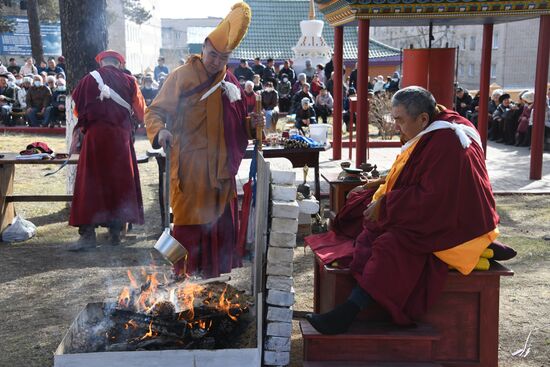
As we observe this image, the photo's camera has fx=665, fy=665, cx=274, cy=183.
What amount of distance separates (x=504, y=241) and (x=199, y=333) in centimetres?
441

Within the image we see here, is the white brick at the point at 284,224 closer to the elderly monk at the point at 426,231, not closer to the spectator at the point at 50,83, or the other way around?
the elderly monk at the point at 426,231

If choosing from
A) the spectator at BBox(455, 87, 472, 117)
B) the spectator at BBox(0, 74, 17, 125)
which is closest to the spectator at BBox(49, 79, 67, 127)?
the spectator at BBox(0, 74, 17, 125)

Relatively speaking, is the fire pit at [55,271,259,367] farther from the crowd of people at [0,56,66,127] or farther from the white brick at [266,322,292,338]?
the crowd of people at [0,56,66,127]

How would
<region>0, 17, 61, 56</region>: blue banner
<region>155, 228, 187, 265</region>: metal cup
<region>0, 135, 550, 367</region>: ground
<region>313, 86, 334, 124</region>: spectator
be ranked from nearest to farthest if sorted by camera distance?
<region>155, 228, 187, 265</region>: metal cup < <region>0, 135, 550, 367</region>: ground < <region>313, 86, 334, 124</region>: spectator < <region>0, 17, 61, 56</region>: blue banner

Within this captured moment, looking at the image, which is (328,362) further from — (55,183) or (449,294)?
(55,183)

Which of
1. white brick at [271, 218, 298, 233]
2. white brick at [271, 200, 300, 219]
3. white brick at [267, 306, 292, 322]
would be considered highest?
white brick at [271, 200, 300, 219]

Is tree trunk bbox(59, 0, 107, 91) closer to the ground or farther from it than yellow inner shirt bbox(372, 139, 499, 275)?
farther from it

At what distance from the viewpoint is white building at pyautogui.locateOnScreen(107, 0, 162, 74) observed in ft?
117

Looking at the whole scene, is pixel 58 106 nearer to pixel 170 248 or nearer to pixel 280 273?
pixel 170 248

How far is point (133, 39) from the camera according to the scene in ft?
136

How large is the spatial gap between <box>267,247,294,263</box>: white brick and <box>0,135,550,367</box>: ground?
928mm

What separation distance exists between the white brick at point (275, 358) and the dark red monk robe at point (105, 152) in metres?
3.47

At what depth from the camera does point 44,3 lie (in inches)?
1384

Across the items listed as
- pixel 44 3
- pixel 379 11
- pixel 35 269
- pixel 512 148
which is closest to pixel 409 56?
pixel 379 11
